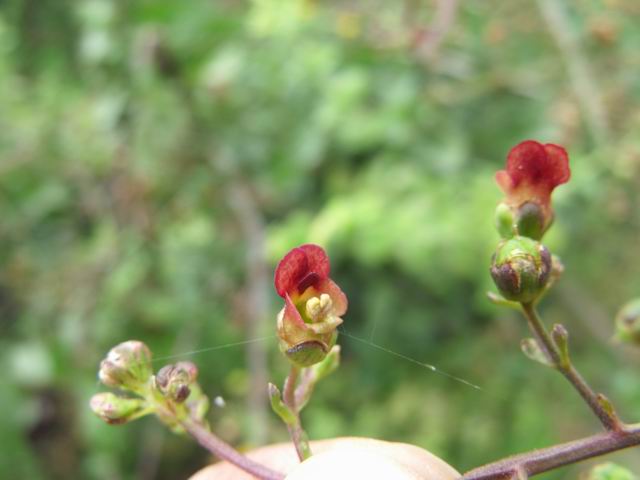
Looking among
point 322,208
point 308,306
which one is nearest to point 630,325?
point 308,306

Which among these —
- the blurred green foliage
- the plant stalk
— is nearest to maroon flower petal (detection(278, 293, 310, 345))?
the plant stalk

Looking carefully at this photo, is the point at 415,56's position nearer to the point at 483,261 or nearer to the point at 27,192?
the point at 483,261

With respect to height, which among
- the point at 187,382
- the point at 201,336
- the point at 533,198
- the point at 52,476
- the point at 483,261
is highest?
the point at 533,198

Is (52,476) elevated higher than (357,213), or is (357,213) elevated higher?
(357,213)

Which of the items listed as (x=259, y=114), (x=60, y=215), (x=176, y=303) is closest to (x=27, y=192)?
(x=60, y=215)

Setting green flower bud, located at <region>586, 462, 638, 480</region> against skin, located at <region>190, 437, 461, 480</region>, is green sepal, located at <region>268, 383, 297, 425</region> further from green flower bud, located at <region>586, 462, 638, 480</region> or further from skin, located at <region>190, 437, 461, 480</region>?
green flower bud, located at <region>586, 462, 638, 480</region>
